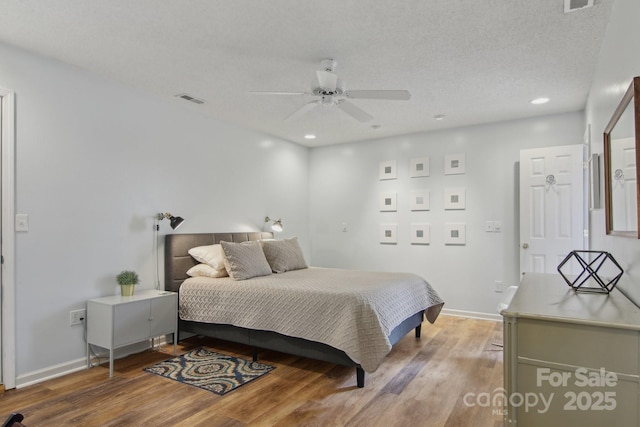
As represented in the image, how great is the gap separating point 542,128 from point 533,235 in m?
1.28

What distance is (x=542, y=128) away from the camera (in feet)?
14.4

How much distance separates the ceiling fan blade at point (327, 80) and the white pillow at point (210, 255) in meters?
2.03

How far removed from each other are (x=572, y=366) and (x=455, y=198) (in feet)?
12.3

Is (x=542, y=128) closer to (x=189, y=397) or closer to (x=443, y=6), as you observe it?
(x=443, y=6)

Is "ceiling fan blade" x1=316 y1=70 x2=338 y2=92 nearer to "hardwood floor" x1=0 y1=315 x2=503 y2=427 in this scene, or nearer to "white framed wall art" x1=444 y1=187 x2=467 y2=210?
"hardwood floor" x1=0 y1=315 x2=503 y2=427

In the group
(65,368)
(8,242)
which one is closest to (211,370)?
(65,368)

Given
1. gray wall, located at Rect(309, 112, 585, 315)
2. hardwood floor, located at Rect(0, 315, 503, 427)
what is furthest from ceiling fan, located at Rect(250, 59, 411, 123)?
gray wall, located at Rect(309, 112, 585, 315)

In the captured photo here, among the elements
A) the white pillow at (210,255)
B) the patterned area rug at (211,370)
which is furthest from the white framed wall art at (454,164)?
the patterned area rug at (211,370)

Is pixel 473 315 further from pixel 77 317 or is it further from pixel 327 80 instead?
pixel 77 317

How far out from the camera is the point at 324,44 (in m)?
2.64

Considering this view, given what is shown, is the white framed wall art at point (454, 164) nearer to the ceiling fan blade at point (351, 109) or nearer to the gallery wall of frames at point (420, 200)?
the gallery wall of frames at point (420, 200)

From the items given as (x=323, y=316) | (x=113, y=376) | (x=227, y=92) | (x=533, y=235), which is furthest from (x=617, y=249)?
(x=113, y=376)

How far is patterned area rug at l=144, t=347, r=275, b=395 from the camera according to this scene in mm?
2816

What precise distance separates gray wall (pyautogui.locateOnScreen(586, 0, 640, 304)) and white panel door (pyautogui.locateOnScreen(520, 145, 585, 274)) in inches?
47.7
